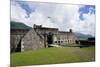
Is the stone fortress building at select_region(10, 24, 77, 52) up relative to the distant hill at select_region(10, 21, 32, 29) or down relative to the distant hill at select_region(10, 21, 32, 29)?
down

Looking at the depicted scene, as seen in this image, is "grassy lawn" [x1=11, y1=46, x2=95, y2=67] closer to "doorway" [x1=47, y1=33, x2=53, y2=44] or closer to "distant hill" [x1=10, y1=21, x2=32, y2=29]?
"doorway" [x1=47, y1=33, x2=53, y2=44]

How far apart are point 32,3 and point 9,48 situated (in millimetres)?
634

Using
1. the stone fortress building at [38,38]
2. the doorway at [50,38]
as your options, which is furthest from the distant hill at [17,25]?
the doorway at [50,38]

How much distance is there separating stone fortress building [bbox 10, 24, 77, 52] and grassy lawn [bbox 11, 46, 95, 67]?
7 cm

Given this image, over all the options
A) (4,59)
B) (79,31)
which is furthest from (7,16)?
(79,31)

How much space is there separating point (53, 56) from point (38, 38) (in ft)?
1.03

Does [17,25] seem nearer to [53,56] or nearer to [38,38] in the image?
[38,38]

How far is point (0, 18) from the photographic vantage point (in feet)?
7.34

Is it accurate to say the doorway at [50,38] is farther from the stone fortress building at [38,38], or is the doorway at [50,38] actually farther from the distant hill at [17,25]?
the distant hill at [17,25]

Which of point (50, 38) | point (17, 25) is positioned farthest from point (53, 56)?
point (17, 25)

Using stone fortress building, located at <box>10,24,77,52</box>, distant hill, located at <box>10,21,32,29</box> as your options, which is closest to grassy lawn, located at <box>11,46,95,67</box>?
stone fortress building, located at <box>10,24,77,52</box>

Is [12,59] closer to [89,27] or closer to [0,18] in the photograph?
[0,18]

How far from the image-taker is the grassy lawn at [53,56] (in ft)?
7.59

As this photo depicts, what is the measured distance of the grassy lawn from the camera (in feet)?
7.59
